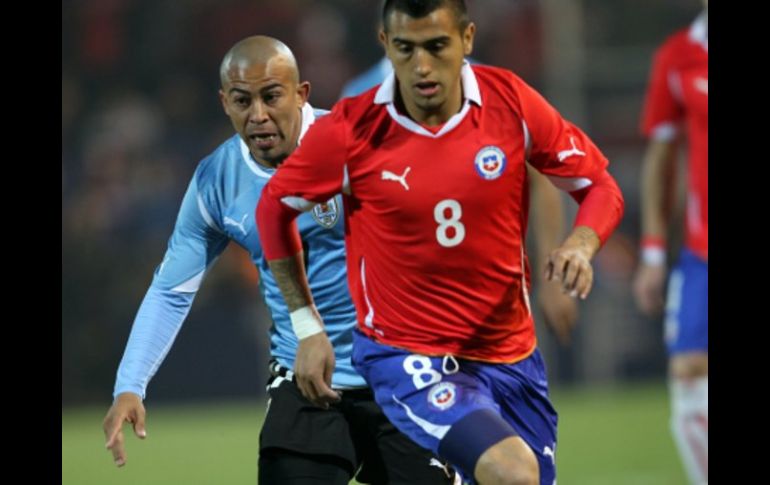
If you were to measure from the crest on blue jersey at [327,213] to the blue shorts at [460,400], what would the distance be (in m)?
0.52

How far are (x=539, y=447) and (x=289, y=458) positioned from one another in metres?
0.95

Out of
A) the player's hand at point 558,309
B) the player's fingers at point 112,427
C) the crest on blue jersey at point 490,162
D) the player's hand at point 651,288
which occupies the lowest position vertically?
the player's fingers at point 112,427

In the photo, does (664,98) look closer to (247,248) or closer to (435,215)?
(247,248)

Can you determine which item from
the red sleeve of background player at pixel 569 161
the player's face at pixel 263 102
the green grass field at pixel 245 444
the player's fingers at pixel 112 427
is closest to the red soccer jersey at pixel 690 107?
the green grass field at pixel 245 444

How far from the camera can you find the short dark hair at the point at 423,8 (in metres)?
5.07

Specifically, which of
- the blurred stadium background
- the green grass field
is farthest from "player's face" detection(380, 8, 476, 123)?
the blurred stadium background

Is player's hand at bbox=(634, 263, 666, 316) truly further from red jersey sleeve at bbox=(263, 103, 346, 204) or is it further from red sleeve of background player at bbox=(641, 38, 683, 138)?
red jersey sleeve at bbox=(263, 103, 346, 204)

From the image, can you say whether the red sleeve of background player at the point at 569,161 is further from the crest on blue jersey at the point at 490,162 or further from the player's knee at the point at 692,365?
the player's knee at the point at 692,365

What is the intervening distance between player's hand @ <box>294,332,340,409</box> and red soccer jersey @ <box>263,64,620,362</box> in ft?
0.94

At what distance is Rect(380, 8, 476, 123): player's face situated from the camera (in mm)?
5062

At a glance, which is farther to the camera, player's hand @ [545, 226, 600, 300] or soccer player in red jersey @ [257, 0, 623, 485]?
soccer player in red jersey @ [257, 0, 623, 485]

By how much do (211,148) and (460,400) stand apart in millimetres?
10221
